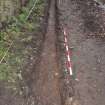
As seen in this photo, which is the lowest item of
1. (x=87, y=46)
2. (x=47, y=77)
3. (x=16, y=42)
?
(x=47, y=77)

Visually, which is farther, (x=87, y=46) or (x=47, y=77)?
(x=87, y=46)

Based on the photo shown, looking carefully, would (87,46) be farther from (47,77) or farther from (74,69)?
(47,77)

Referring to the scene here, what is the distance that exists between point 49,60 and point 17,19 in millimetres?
5135

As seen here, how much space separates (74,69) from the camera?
44.6 ft

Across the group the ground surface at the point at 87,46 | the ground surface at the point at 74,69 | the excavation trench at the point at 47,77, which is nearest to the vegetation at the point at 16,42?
the ground surface at the point at 74,69

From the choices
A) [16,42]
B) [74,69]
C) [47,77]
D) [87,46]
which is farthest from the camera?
[87,46]

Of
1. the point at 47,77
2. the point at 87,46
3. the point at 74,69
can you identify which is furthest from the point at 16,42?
the point at 47,77

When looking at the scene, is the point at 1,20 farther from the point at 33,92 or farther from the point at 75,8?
the point at 75,8

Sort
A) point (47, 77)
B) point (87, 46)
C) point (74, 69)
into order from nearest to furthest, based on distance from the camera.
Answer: point (47, 77) < point (74, 69) < point (87, 46)

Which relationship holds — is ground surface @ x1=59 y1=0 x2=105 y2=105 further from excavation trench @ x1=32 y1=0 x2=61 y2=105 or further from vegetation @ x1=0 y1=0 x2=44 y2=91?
vegetation @ x1=0 y1=0 x2=44 y2=91

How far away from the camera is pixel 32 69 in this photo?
527 inches

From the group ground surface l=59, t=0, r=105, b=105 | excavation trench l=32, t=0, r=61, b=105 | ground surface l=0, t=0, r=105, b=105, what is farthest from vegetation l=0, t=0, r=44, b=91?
ground surface l=59, t=0, r=105, b=105

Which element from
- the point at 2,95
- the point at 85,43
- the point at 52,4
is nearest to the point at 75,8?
the point at 52,4

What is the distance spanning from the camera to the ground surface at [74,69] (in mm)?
11289
